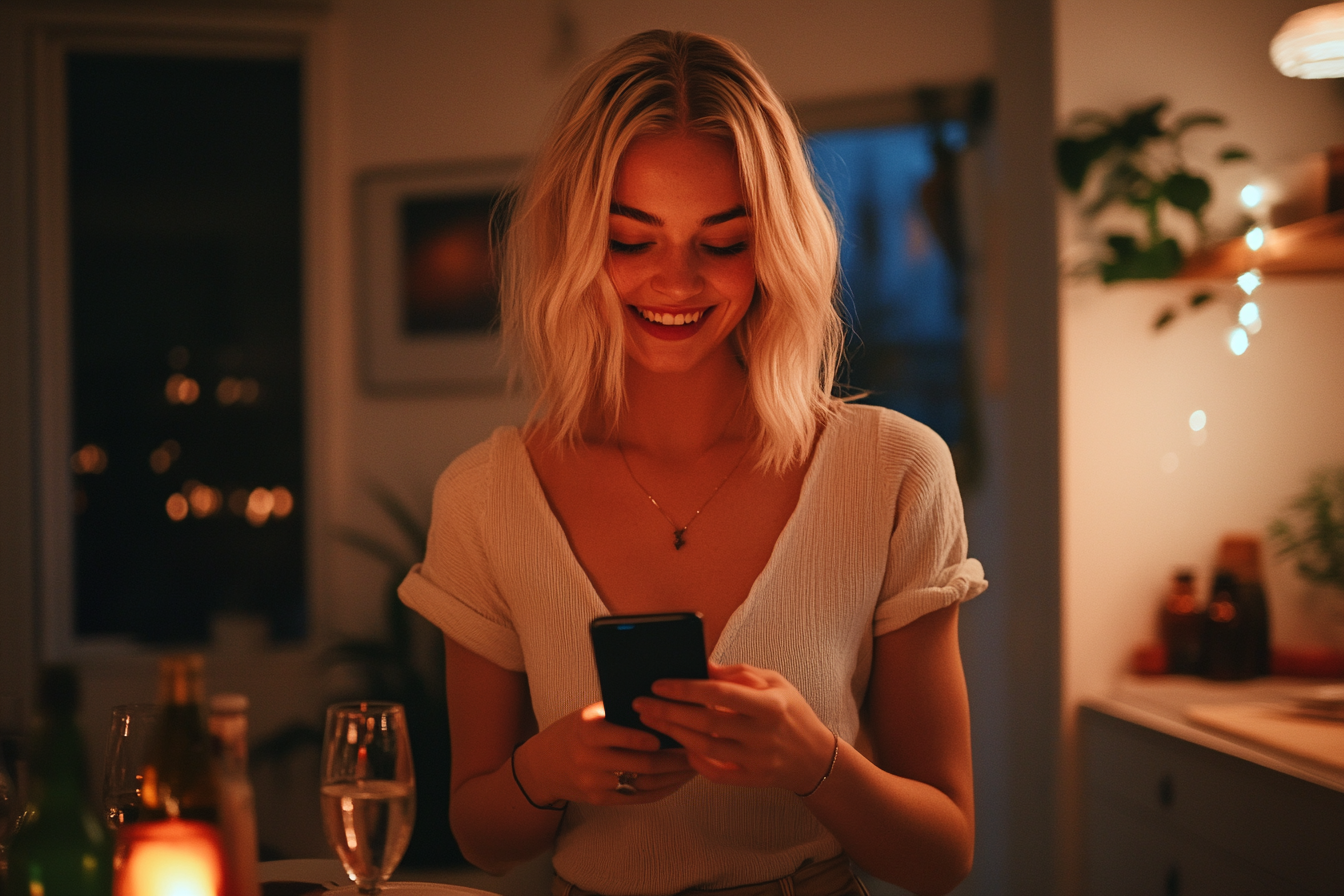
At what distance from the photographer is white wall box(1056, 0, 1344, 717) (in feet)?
7.80

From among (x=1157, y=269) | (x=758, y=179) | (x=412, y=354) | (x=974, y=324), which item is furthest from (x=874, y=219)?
(x=758, y=179)

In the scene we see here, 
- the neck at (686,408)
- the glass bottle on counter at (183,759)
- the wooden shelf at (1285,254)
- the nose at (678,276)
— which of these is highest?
the wooden shelf at (1285,254)

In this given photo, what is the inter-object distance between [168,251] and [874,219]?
7.63ft

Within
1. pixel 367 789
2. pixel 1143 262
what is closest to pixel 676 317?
pixel 367 789

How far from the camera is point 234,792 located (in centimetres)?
66

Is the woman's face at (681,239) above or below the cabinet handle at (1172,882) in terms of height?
above

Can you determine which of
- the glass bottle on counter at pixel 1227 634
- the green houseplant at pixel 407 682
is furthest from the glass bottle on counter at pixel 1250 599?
the green houseplant at pixel 407 682

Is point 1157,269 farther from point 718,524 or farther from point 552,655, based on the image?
point 552,655

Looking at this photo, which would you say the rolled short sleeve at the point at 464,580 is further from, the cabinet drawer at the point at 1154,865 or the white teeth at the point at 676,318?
the cabinet drawer at the point at 1154,865

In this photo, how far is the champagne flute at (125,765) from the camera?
2.99 feet

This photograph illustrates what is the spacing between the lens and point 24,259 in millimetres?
3252

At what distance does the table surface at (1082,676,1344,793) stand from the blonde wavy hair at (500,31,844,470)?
1049 mm

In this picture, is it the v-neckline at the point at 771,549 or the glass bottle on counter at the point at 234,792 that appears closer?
the glass bottle on counter at the point at 234,792

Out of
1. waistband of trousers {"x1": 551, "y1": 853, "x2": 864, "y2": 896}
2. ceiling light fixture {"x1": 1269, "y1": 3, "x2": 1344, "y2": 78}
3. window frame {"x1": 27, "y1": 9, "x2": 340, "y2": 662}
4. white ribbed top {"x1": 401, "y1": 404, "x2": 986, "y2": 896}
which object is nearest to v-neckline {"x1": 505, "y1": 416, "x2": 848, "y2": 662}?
white ribbed top {"x1": 401, "y1": 404, "x2": 986, "y2": 896}
